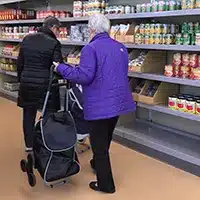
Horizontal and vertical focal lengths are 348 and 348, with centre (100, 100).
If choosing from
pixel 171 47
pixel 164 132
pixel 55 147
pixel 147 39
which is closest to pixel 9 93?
pixel 164 132

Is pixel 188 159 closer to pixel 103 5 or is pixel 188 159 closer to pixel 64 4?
pixel 103 5

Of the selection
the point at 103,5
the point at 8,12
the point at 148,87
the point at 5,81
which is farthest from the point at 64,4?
the point at 148,87

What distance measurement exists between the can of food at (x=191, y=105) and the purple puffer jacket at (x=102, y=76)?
0.95m

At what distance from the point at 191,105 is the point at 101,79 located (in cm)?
123

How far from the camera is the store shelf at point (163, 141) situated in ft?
11.6

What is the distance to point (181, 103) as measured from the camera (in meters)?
3.64

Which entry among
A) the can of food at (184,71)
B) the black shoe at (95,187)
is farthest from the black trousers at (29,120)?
the can of food at (184,71)

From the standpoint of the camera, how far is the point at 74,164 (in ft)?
9.82

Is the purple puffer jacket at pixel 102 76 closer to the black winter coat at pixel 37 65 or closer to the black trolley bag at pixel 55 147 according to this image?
the black trolley bag at pixel 55 147

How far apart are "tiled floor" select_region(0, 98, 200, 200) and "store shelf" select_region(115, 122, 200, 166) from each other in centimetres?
15

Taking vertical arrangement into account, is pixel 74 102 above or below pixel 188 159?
above

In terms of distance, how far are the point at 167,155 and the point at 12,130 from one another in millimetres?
2298

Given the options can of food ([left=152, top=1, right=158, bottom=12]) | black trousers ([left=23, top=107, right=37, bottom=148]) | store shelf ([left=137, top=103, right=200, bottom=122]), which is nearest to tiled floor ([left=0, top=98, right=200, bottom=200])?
black trousers ([left=23, top=107, right=37, bottom=148])

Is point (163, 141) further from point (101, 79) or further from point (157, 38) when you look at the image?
point (101, 79)
